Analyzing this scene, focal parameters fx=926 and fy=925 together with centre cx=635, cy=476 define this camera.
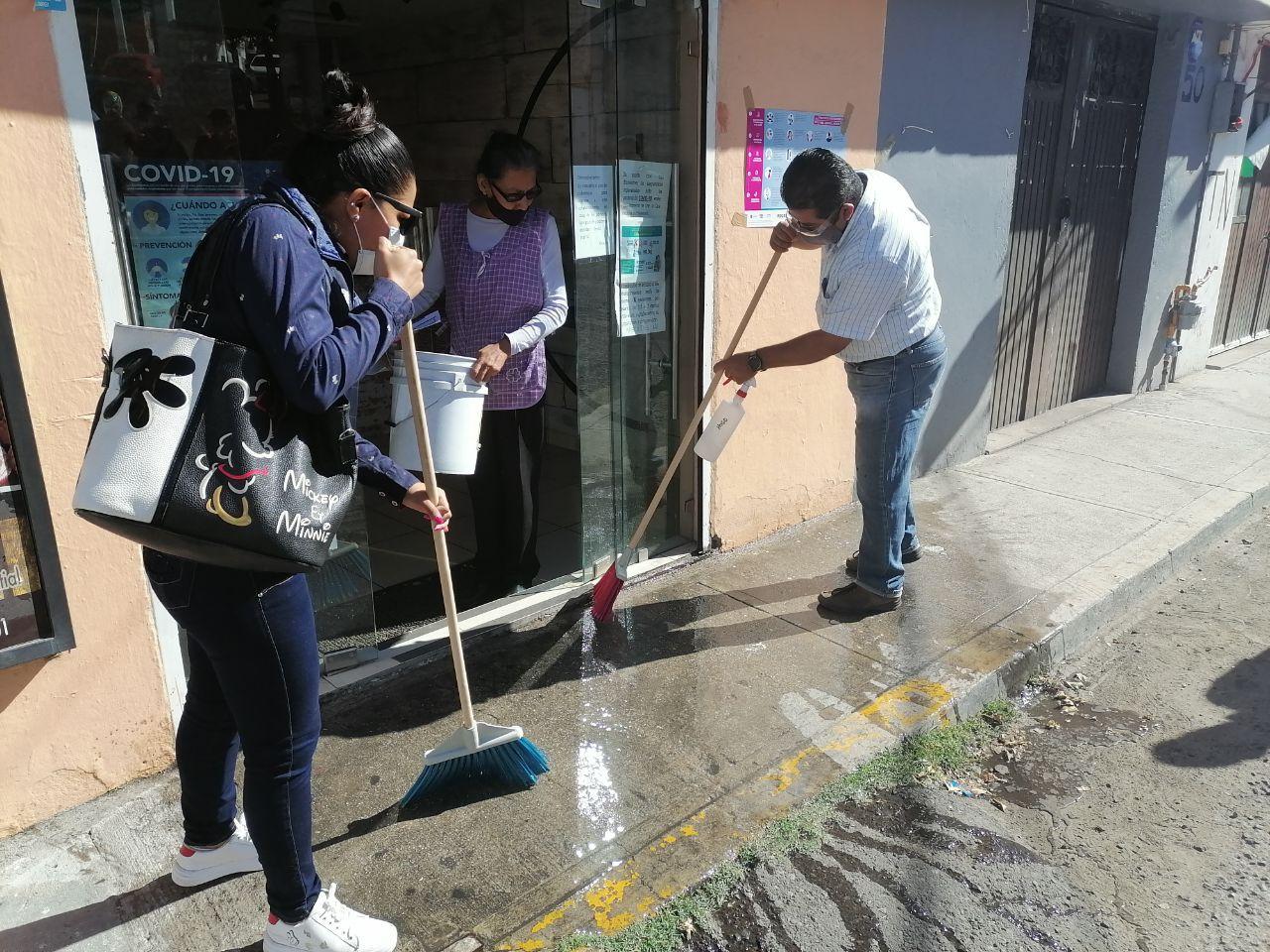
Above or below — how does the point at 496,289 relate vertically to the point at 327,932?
above

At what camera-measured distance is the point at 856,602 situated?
412 cm

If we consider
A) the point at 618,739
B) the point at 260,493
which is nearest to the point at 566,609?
the point at 618,739

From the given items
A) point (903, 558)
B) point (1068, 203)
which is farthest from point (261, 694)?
point (1068, 203)

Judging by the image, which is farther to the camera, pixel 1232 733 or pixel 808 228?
pixel 808 228

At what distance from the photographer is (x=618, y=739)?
3.25m

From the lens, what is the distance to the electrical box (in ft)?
25.3

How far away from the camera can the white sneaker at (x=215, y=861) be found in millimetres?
2521

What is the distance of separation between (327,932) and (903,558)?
329 centimetres

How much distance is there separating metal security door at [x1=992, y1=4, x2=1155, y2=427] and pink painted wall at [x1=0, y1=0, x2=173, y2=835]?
576cm

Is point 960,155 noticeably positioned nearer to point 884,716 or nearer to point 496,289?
point 496,289

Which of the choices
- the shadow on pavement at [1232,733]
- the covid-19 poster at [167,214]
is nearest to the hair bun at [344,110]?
the covid-19 poster at [167,214]

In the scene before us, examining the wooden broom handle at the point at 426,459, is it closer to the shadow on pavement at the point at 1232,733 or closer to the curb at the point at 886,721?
the curb at the point at 886,721

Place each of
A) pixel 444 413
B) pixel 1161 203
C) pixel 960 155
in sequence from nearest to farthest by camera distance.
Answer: pixel 444 413 < pixel 960 155 < pixel 1161 203

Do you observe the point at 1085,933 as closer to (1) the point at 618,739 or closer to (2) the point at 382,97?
(1) the point at 618,739
